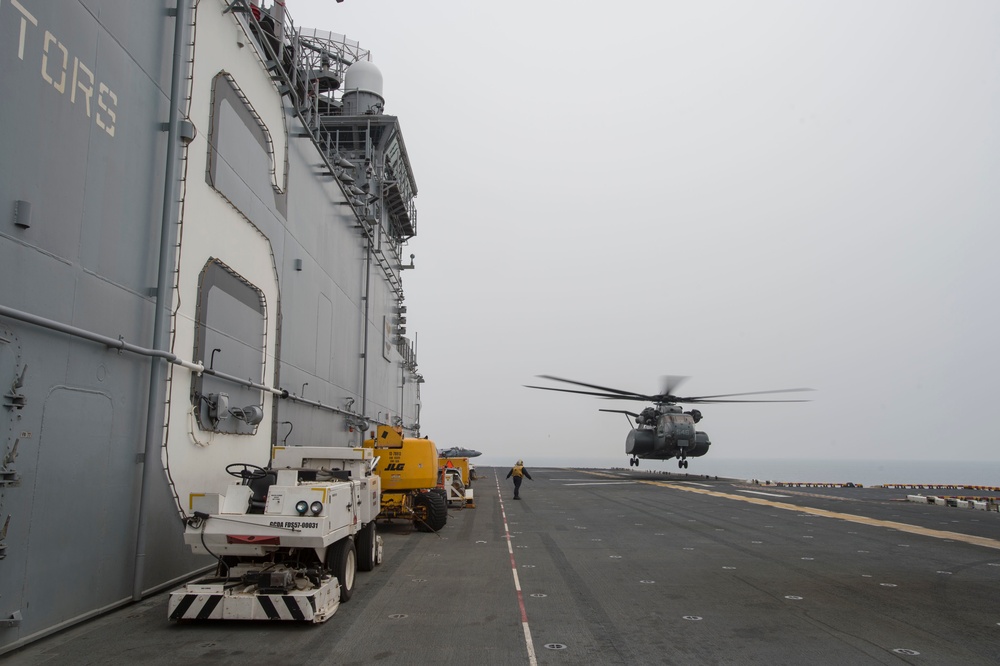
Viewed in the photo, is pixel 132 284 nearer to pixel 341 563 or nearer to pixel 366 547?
pixel 341 563

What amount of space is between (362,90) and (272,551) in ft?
88.9

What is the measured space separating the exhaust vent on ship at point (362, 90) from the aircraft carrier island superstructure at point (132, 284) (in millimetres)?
13499

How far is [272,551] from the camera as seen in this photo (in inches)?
352

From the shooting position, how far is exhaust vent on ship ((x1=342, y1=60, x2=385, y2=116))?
1241 inches

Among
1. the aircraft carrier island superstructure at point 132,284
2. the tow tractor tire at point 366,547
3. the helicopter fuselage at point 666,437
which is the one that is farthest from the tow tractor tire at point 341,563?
the helicopter fuselage at point 666,437

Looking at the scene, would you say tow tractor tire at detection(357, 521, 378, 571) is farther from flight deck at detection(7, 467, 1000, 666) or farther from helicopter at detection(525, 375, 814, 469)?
helicopter at detection(525, 375, 814, 469)

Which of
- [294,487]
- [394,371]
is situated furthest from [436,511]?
[394,371]

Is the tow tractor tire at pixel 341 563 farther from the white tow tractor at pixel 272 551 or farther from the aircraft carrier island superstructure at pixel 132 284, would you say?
the aircraft carrier island superstructure at pixel 132 284

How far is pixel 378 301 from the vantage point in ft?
101

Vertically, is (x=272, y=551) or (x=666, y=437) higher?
(x=666, y=437)

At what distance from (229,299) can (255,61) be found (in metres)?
5.48

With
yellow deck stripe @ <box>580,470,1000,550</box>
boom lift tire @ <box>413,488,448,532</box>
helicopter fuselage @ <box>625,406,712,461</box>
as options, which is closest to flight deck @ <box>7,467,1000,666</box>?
yellow deck stripe @ <box>580,470,1000,550</box>

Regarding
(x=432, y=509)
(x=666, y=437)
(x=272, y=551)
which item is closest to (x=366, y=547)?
(x=272, y=551)

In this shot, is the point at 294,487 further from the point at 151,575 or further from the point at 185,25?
the point at 185,25
